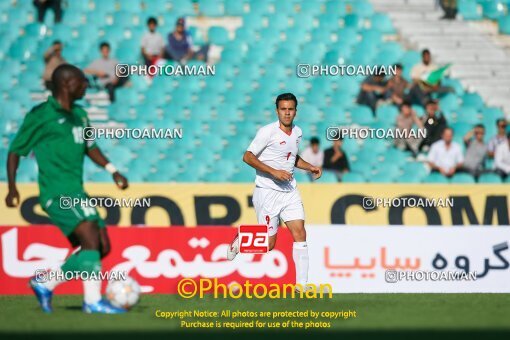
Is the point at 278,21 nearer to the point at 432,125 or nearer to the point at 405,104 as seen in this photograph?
the point at 405,104

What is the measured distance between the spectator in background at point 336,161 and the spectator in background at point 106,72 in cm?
293

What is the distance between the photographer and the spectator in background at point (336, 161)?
12.4m

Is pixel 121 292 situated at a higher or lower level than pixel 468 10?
lower

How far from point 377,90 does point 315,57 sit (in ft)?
3.57

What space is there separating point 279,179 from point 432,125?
13.4 ft

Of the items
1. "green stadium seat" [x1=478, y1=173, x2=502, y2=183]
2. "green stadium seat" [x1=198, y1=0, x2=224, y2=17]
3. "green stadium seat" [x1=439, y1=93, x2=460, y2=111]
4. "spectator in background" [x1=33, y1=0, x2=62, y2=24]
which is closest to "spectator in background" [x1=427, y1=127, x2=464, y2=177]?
"green stadium seat" [x1=478, y1=173, x2=502, y2=183]

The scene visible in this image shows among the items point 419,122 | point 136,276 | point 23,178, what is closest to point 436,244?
point 419,122

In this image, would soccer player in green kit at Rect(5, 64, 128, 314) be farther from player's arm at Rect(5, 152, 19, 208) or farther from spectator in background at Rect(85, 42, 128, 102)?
spectator in background at Rect(85, 42, 128, 102)

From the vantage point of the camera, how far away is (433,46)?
14.8 m

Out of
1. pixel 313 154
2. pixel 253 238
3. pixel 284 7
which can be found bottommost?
pixel 253 238

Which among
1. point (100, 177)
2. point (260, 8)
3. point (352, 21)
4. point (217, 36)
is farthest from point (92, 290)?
point (352, 21)

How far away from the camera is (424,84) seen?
13852 millimetres

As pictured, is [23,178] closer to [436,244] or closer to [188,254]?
[188,254]

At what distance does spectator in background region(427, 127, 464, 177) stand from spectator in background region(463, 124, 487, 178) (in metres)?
0.14
